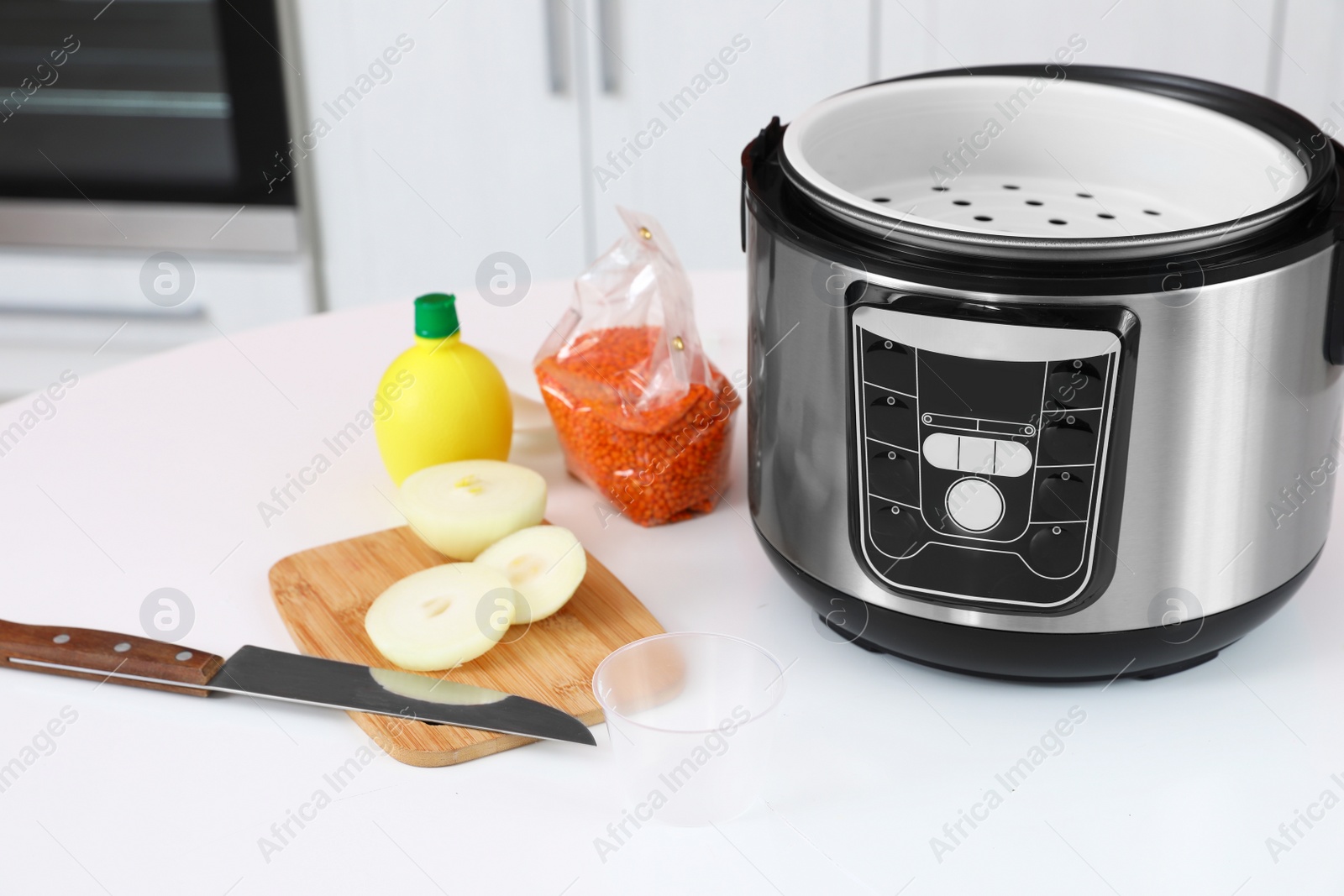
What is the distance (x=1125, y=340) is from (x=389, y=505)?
511 millimetres

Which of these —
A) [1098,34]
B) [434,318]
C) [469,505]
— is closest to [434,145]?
[1098,34]

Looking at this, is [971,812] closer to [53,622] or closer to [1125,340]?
[1125,340]

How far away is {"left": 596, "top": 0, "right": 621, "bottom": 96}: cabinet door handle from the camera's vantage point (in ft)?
6.13

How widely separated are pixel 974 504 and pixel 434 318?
0.40 meters

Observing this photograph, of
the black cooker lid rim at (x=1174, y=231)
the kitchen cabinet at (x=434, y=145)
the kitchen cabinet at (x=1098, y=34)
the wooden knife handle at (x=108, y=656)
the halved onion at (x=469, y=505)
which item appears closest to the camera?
the black cooker lid rim at (x=1174, y=231)

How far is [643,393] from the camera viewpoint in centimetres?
81

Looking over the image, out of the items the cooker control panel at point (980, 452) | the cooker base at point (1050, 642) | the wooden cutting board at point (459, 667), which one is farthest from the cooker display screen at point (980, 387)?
the wooden cutting board at point (459, 667)

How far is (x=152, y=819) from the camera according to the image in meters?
0.59

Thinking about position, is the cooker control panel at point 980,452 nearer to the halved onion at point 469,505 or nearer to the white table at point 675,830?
the white table at point 675,830

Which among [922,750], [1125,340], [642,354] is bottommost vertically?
[922,750]

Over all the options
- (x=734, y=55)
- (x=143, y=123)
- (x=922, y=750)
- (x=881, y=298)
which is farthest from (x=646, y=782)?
(x=143, y=123)

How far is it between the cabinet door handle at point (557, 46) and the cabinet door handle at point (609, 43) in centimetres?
5

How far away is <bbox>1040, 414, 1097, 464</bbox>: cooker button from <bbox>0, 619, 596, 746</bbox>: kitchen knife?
26cm

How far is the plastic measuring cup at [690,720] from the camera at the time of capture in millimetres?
582
